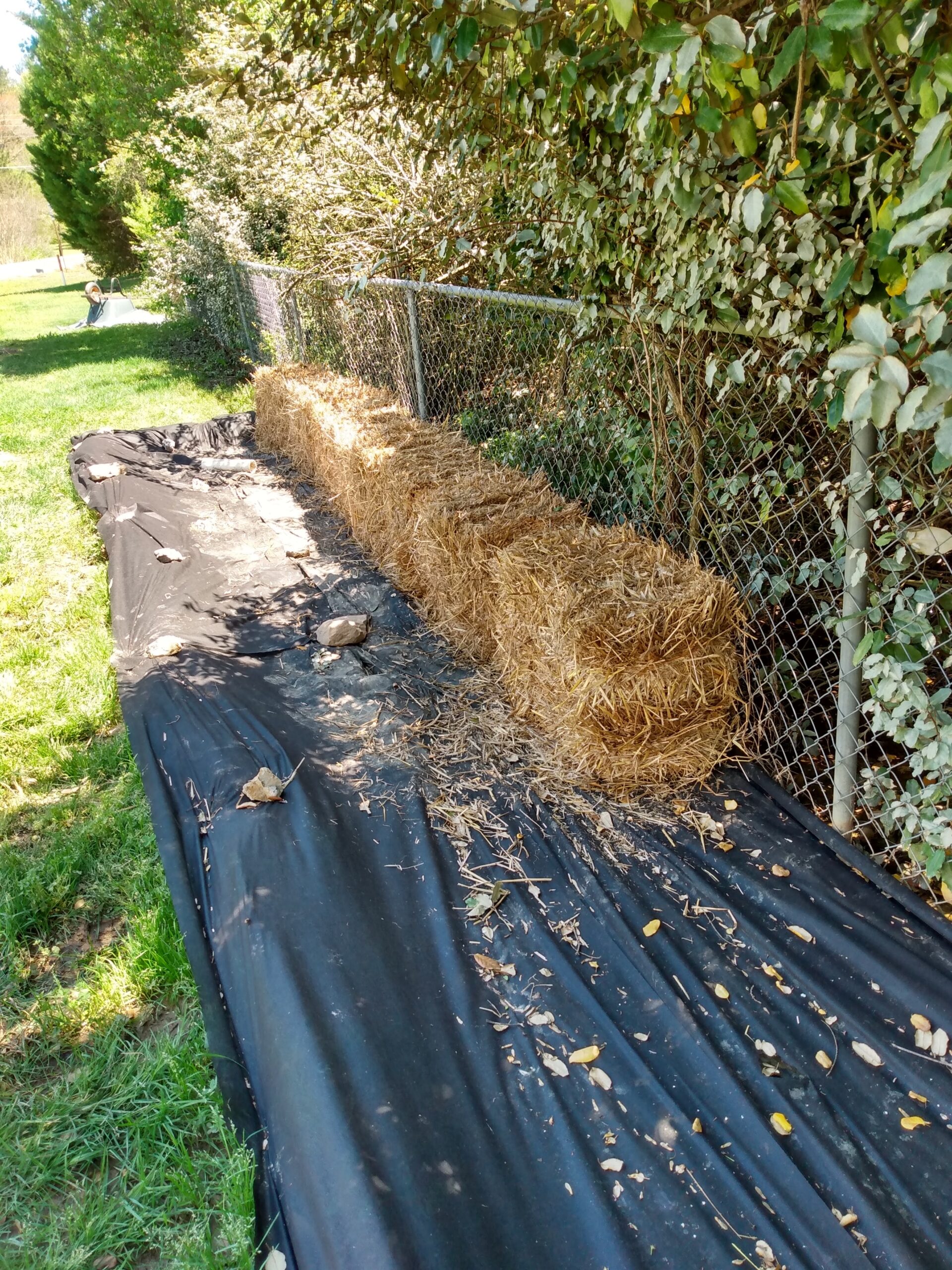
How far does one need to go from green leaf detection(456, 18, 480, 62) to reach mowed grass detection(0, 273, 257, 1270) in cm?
243

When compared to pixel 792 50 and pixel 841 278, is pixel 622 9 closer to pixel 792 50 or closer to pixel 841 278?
pixel 792 50

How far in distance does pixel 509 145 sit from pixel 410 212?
2.55m

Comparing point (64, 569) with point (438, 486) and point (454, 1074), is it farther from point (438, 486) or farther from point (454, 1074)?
point (454, 1074)

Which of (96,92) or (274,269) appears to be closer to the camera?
(274,269)

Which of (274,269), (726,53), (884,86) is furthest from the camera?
(274,269)

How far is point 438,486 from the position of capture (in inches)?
156

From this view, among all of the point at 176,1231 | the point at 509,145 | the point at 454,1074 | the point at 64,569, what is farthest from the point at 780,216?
the point at 64,569

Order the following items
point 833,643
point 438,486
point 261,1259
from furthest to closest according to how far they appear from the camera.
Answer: point 438,486 → point 833,643 → point 261,1259

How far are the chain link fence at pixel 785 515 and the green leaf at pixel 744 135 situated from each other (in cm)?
62

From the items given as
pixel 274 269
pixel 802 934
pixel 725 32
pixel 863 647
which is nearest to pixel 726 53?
pixel 725 32

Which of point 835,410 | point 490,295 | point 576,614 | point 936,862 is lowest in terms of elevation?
point 936,862

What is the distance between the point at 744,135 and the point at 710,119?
0.10 m

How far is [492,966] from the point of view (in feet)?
7.03

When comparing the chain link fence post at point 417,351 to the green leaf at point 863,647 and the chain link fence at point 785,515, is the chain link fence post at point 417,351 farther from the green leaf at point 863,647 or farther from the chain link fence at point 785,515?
the green leaf at point 863,647
